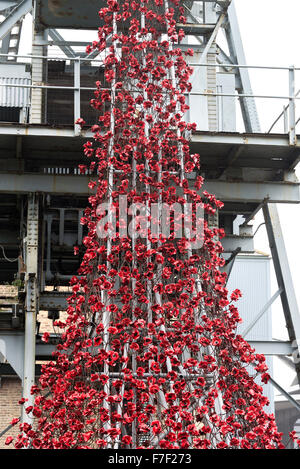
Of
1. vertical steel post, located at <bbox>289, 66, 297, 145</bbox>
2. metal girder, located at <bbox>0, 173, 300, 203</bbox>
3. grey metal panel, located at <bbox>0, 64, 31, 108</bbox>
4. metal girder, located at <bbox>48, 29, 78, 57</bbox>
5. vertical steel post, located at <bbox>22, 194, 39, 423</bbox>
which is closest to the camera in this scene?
vertical steel post, located at <bbox>22, 194, 39, 423</bbox>

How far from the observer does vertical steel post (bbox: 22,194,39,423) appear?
14461 mm

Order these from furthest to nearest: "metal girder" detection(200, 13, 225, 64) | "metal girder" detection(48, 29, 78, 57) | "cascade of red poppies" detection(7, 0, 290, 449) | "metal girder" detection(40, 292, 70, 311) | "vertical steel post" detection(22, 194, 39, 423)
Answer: "metal girder" detection(48, 29, 78, 57) → "metal girder" detection(200, 13, 225, 64) → "metal girder" detection(40, 292, 70, 311) → "vertical steel post" detection(22, 194, 39, 423) → "cascade of red poppies" detection(7, 0, 290, 449)

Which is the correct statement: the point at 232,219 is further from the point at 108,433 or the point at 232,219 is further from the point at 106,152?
the point at 108,433

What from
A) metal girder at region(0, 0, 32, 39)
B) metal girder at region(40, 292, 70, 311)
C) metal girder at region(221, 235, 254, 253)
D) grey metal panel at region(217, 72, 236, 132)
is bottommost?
metal girder at region(40, 292, 70, 311)

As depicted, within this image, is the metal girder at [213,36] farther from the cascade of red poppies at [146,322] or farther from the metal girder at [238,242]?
the metal girder at [238,242]

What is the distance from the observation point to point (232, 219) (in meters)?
18.5

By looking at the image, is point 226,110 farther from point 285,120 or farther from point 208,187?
Answer: point 208,187

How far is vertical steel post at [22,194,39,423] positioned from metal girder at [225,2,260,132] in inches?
188

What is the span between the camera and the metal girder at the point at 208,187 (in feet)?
49.8

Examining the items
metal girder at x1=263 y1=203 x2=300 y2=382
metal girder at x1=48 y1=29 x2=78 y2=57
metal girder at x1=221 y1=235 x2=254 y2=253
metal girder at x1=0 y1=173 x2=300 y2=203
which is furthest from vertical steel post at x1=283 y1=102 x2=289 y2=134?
metal girder at x1=48 y1=29 x2=78 y2=57

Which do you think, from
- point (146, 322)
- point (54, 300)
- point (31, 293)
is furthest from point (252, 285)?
point (146, 322)

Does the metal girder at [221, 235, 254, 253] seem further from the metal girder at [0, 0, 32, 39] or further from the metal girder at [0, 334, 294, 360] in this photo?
the metal girder at [0, 0, 32, 39]

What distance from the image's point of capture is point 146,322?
11234 mm

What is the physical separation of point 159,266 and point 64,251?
6084 mm
